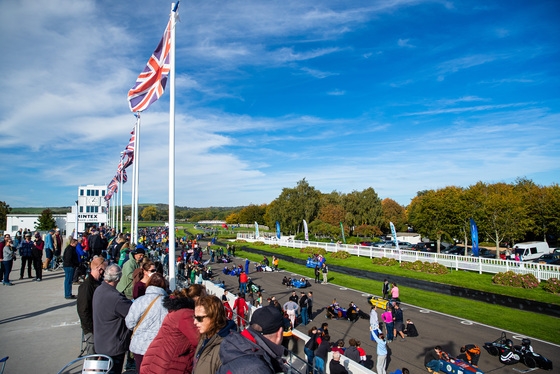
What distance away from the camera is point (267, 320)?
8.24 ft

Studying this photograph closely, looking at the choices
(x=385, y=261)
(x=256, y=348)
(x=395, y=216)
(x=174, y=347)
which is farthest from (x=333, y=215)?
(x=256, y=348)

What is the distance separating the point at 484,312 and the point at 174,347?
17.8 meters

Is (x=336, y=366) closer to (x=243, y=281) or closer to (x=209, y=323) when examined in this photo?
(x=209, y=323)

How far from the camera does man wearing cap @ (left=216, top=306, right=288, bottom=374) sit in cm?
215

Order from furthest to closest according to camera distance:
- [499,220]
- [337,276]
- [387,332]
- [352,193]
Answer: [352,193] < [499,220] < [337,276] < [387,332]

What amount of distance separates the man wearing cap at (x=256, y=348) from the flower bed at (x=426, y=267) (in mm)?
25065

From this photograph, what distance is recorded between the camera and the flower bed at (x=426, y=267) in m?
24.0

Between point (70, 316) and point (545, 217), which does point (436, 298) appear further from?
point (545, 217)

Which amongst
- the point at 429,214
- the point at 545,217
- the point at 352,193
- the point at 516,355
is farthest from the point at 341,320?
the point at 352,193

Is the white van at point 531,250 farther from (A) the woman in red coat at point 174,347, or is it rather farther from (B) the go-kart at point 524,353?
(A) the woman in red coat at point 174,347

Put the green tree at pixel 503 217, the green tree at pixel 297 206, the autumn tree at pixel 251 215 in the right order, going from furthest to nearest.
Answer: the autumn tree at pixel 251 215 → the green tree at pixel 297 206 → the green tree at pixel 503 217

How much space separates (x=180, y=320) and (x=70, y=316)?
7.60 m

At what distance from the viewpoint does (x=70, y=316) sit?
8.85 metres

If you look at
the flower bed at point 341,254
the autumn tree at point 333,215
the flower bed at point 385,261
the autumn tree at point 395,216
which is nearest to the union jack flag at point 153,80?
the flower bed at point 385,261
